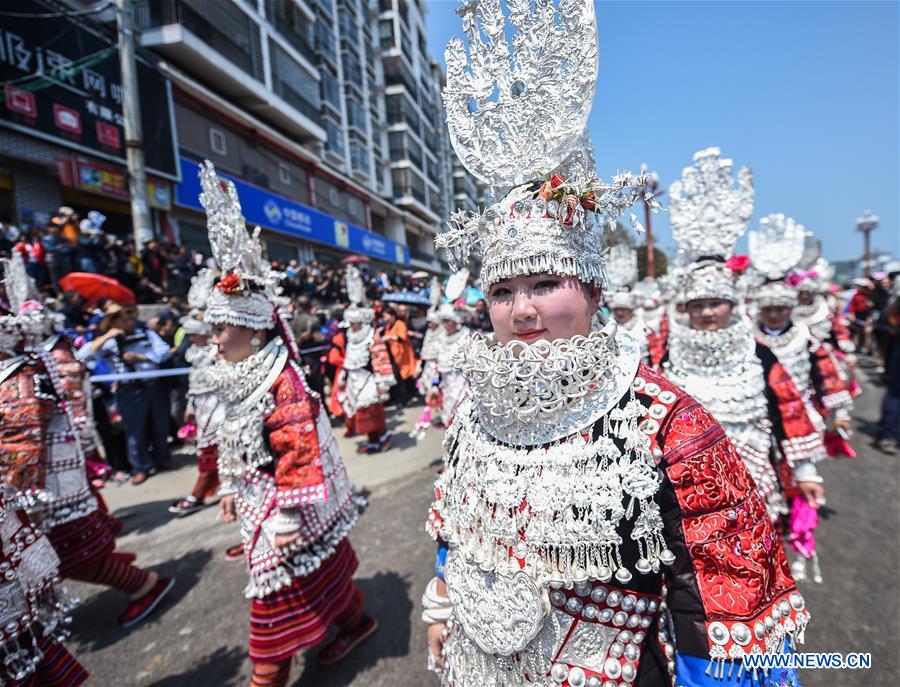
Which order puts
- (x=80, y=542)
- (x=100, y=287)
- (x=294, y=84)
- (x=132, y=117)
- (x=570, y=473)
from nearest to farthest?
(x=570, y=473), (x=80, y=542), (x=100, y=287), (x=132, y=117), (x=294, y=84)

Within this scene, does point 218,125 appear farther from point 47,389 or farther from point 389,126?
point 389,126

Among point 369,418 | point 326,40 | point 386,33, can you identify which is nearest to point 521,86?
point 369,418

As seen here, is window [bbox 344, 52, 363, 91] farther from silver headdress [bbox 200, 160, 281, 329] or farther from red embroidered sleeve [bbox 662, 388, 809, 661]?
red embroidered sleeve [bbox 662, 388, 809, 661]

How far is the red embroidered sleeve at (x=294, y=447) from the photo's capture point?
2283 mm

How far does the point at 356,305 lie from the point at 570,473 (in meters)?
6.34

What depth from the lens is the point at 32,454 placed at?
8.52ft

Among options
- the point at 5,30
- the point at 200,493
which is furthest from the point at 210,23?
the point at 200,493

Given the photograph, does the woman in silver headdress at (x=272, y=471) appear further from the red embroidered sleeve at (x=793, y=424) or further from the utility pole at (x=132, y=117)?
the utility pole at (x=132, y=117)

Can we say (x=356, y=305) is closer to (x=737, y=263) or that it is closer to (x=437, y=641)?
(x=737, y=263)

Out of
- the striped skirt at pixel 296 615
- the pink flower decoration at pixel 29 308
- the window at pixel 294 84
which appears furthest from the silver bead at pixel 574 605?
the window at pixel 294 84

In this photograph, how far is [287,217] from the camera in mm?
19172

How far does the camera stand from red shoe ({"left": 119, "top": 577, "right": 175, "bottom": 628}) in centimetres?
321

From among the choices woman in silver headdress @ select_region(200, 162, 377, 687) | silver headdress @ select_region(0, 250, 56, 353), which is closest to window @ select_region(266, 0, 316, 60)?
silver headdress @ select_region(0, 250, 56, 353)

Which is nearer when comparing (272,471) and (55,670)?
(55,670)
